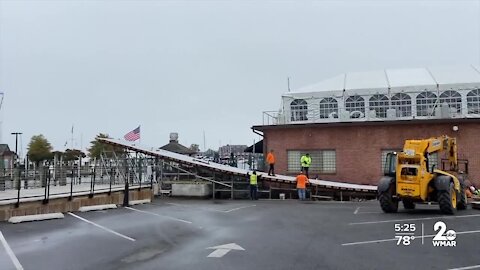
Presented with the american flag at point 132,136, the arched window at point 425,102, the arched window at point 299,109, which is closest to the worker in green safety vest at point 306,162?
the arched window at point 299,109

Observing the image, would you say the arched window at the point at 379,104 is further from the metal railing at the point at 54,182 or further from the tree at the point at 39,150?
the tree at the point at 39,150

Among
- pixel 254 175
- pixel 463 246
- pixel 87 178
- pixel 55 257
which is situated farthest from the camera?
pixel 87 178

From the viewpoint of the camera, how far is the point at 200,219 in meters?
16.4

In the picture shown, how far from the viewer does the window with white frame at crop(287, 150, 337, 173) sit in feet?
92.5

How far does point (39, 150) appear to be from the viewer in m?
52.6

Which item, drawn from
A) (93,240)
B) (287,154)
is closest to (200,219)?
(93,240)

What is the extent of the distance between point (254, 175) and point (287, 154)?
475cm

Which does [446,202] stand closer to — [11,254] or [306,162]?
[306,162]

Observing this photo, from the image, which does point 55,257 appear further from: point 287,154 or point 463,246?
point 287,154

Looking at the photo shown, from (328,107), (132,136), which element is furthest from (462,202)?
(132,136)

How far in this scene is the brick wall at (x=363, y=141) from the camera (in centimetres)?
2591

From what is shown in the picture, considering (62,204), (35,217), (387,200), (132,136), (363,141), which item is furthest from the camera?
(132,136)

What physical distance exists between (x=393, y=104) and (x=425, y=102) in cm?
218

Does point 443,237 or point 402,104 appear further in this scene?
point 402,104
